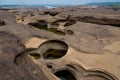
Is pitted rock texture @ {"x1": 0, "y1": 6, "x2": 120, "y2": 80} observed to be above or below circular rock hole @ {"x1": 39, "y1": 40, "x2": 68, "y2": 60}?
above

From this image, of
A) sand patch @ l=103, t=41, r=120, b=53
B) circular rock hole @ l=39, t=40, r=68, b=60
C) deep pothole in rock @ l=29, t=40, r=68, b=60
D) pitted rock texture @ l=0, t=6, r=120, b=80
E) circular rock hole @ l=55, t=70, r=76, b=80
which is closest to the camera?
pitted rock texture @ l=0, t=6, r=120, b=80

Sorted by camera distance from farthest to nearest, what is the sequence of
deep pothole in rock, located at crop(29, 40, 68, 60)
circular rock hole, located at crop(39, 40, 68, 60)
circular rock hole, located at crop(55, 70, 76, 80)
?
circular rock hole, located at crop(39, 40, 68, 60) < deep pothole in rock, located at crop(29, 40, 68, 60) < circular rock hole, located at crop(55, 70, 76, 80)

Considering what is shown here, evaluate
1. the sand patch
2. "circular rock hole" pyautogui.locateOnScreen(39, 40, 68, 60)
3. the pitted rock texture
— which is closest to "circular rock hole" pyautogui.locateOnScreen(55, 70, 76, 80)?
the pitted rock texture

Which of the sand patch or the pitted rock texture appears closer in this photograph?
the pitted rock texture

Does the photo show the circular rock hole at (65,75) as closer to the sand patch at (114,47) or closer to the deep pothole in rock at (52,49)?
the deep pothole in rock at (52,49)

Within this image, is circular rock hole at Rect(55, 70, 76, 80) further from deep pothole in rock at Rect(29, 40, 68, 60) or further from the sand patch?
the sand patch

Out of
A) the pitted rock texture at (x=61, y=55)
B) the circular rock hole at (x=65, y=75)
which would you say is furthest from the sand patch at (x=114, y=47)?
the circular rock hole at (x=65, y=75)

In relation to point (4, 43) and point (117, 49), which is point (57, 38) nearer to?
point (117, 49)

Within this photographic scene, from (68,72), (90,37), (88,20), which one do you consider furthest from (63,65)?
(88,20)
